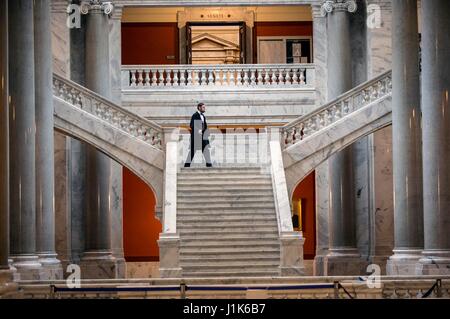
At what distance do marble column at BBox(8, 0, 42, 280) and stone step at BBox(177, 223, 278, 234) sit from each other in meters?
4.62

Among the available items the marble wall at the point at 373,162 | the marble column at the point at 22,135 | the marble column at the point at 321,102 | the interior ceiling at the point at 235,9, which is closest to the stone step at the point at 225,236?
the marble column at the point at 22,135

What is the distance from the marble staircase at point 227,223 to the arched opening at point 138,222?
29.0 feet

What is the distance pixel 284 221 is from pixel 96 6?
29.0 ft

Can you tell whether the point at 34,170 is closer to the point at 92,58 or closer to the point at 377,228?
the point at 92,58

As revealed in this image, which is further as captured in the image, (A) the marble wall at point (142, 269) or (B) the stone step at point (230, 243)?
(A) the marble wall at point (142, 269)

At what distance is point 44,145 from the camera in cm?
2467

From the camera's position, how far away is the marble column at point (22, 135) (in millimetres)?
22703

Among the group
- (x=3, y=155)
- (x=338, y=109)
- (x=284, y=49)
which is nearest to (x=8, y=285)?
(x=3, y=155)

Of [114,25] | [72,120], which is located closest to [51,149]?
[72,120]

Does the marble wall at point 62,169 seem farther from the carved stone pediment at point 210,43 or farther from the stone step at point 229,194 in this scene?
the carved stone pediment at point 210,43

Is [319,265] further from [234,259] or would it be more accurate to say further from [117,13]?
[117,13]

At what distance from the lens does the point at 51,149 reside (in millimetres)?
24906

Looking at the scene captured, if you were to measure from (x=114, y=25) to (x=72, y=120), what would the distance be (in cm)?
527

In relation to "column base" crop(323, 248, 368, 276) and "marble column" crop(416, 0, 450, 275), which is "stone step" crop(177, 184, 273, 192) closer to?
"column base" crop(323, 248, 368, 276)
